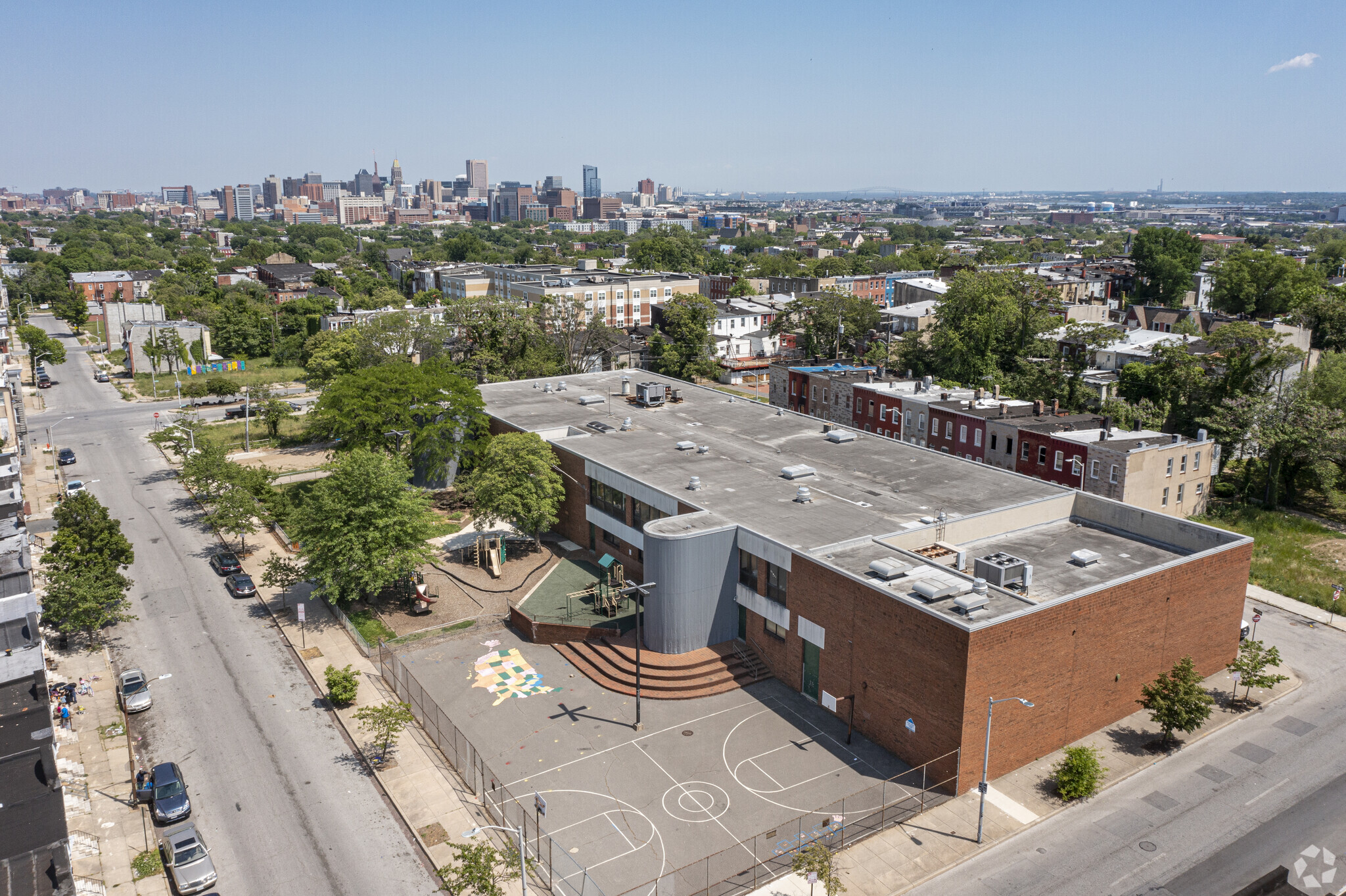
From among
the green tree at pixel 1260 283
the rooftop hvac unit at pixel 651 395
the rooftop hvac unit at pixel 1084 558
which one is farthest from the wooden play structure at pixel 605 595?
the green tree at pixel 1260 283

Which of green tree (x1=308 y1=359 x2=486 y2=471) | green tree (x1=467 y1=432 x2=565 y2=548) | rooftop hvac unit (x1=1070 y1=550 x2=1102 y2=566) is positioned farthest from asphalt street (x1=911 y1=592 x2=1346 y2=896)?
green tree (x1=308 y1=359 x2=486 y2=471)

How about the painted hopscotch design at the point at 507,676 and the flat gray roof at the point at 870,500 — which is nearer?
the flat gray roof at the point at 870,500

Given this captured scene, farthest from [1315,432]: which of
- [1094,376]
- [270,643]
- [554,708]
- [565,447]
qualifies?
[270,643]

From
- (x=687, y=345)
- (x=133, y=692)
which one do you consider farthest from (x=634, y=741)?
(x=687, y=345)

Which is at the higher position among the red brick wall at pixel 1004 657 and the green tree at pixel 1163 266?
the green tree at pixel 1163 266

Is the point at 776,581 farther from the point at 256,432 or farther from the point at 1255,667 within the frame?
the point at 256,432

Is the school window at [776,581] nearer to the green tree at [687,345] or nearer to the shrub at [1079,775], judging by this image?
the shrub at [1079,775]
